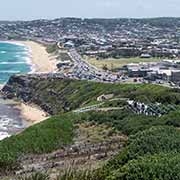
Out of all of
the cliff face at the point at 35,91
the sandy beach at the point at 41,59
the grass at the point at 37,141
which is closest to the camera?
the grass at the point at 37,141

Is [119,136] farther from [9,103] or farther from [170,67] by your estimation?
[170,67]

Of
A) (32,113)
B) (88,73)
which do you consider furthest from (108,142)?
(88,73)

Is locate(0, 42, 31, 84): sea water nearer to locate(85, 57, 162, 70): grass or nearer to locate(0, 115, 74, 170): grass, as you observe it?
locate(85, 57, 162, 70): grass

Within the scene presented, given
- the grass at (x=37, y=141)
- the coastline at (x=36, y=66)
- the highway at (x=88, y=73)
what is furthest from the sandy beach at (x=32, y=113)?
the grass at (x=37, y=141)

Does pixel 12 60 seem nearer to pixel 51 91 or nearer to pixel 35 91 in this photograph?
pixel 35 91

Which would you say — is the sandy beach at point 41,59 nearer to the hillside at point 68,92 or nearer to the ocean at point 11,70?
the ocean at point 11,70

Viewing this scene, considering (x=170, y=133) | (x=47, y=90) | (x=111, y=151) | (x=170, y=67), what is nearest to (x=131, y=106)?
(x=111, y=151)

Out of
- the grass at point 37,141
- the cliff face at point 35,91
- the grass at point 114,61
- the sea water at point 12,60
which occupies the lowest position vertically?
the sea water at point 12,60
